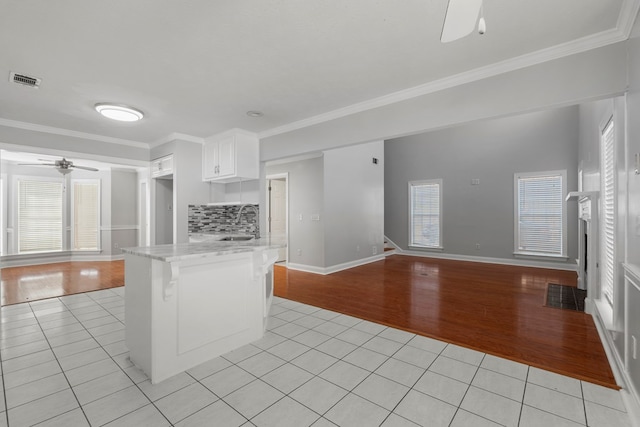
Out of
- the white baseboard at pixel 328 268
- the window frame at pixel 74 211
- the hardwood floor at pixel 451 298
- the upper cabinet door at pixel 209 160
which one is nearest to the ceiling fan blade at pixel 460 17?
the hardwood floor at pixel 451 298

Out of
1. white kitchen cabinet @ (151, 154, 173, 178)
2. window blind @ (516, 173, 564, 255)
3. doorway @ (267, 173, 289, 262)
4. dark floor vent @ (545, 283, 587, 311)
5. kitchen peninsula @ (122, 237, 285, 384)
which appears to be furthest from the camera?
doorway @ (267, 173, 289, 262)

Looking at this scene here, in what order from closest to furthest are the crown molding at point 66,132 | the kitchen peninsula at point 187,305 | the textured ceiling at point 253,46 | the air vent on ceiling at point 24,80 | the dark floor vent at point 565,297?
the textured ceiling at point 253,46 < the kitchen peninsula at point 187,305 < the air vent on ceiling at point 24,80 < the dark floor vent at point 565,297 < the crown molding at point 66,132

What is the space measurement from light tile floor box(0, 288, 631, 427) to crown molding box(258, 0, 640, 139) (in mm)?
2562

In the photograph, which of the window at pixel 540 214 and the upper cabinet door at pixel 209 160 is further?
the window at pixel 540 214

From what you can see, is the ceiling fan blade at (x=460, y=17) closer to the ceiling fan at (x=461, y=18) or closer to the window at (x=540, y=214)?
the ceiling fan at (x=461, y=18)

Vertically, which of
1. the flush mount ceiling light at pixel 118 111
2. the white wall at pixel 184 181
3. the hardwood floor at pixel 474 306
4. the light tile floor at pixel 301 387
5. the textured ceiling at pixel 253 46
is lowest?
the light tile floor at pixel 301 387

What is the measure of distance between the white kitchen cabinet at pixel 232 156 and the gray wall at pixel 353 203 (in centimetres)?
149

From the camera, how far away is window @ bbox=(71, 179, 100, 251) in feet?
25.1

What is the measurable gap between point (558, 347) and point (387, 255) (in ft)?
18.0

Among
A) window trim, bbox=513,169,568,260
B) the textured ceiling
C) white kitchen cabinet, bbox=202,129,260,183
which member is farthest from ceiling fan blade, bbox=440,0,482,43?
window trim, bbox=513,169,568,260

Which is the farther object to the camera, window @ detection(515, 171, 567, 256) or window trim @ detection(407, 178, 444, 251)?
window trim @ detection(407, 178, 444, 251)

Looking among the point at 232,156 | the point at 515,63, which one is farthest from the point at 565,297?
the point at 232,156

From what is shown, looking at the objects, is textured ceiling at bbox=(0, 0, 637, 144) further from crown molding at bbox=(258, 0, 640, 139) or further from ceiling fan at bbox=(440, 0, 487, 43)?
ceiling fan at bbox=(440, 0, 487, 43)

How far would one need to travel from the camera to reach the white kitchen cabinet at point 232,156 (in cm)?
478
